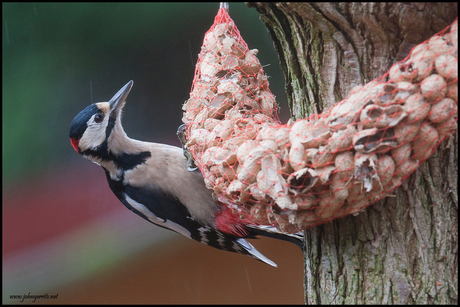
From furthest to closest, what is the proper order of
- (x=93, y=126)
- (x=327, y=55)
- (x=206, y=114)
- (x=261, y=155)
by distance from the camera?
(x=93, y=126)
(x=206, y=114)
(x=327, y=55)
(x=261, y=155)

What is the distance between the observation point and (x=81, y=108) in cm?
221

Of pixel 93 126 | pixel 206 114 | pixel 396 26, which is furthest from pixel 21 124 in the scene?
pixel 396 26

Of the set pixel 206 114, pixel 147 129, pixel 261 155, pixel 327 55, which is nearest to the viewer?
pixel 261 155

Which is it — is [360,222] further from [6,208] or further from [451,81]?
[6,208]

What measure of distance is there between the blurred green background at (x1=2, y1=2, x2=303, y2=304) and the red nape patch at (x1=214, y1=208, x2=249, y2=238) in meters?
0.55

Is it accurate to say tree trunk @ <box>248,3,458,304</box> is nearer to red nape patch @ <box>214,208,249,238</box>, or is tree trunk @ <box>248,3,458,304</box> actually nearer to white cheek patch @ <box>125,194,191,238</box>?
red nape patch @ <box>214,208,249,238</box>

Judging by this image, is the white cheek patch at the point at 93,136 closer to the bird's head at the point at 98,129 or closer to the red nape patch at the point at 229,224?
the bird's head at the point at 98,129

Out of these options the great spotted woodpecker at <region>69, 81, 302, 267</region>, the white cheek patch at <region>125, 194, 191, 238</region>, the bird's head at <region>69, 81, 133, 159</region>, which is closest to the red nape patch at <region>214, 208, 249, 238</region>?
the great spotted woodpecker at <region>69, 81, 302, 267</region>

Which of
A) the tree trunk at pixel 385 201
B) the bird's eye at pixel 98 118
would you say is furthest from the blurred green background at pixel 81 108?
the tree trunk at pixel 385 201

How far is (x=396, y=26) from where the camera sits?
0.81 metres

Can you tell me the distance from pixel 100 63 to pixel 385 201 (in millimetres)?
1862

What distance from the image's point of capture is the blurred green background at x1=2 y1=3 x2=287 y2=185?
2.18m

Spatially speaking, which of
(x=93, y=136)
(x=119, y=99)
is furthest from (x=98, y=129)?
(x=119, y=99)

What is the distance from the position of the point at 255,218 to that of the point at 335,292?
0.27 metres
